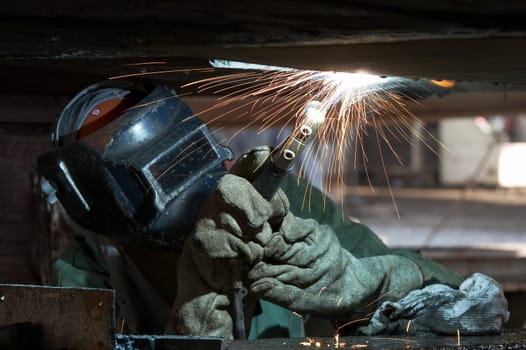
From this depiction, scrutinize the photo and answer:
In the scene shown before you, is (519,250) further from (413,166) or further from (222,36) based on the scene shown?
(413,166)

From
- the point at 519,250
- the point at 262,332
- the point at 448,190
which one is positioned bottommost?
the point at 262,332

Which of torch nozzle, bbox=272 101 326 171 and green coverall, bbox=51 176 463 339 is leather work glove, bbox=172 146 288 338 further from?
green coverall, bbox=51 176 463 339

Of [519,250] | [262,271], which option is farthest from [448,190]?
[262,271]

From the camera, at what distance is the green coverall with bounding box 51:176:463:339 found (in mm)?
3107

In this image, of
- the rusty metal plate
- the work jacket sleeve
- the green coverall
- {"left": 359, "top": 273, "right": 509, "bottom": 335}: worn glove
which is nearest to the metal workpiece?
the rusty metal plate

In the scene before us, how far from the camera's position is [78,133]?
2998 mm

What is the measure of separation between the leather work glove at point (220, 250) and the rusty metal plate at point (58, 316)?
1.49ft

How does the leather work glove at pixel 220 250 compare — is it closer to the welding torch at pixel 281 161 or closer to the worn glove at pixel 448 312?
the welding torch at pixel 281 161

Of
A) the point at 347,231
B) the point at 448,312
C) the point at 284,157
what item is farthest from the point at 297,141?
the point at 347,231

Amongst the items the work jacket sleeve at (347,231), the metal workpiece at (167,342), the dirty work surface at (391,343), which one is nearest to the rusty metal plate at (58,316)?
the metal workpiece at (167,342)

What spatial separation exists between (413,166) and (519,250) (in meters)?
10.4

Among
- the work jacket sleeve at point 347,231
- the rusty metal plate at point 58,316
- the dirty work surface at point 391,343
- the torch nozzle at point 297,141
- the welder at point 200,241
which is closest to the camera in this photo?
the rusty metal plate at point 58,316

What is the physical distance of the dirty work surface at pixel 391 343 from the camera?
7.62 feet

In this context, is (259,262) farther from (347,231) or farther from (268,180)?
(347,231)
